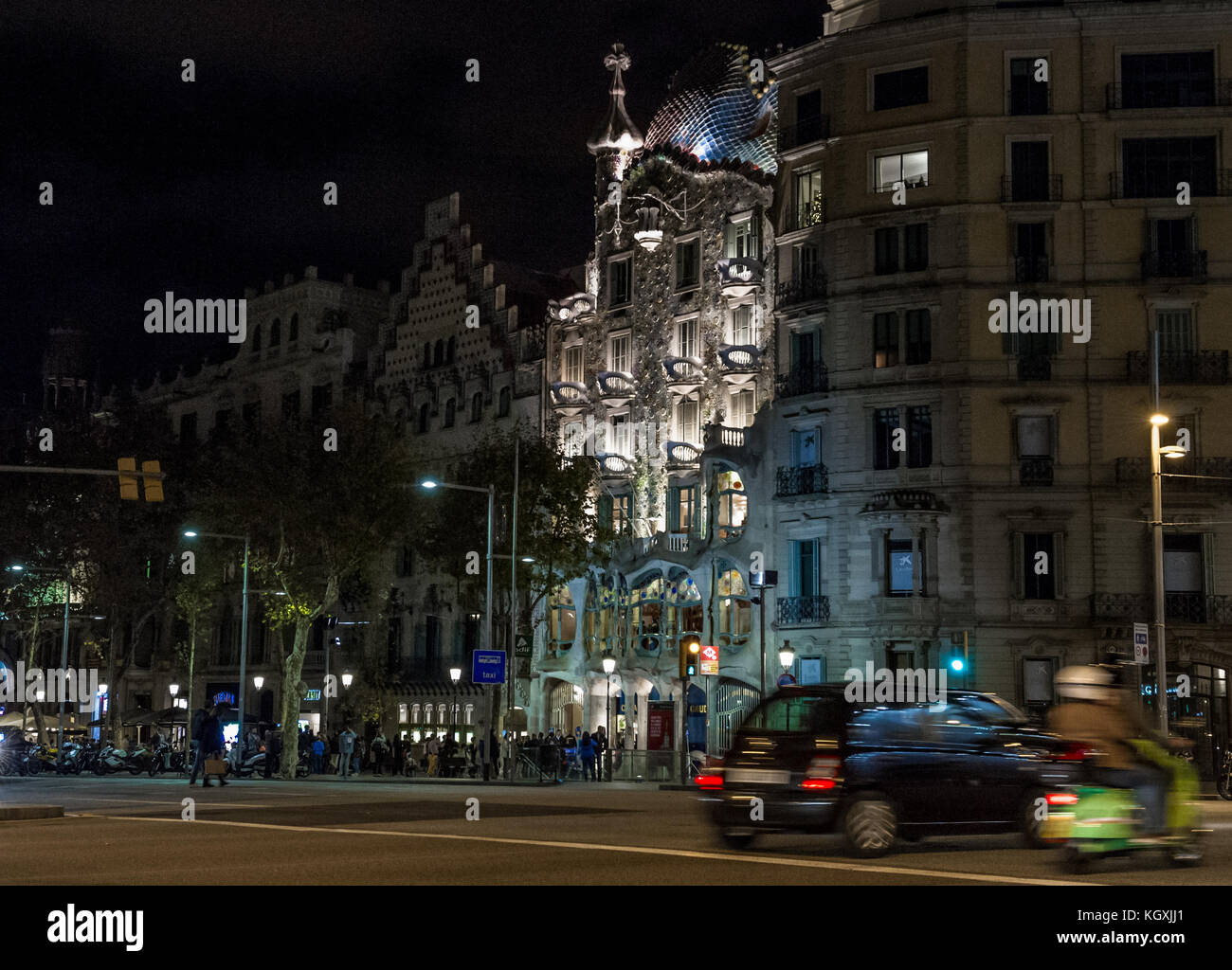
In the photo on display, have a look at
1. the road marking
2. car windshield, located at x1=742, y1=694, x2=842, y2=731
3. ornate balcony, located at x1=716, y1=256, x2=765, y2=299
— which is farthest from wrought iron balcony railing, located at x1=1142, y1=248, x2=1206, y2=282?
the road marking

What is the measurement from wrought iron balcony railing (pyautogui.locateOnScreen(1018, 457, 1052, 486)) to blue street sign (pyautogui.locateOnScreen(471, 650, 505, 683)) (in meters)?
16.5

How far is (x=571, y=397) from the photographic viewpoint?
61656 millimetres

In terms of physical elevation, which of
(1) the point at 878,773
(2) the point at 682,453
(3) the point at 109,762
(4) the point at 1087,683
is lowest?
(3) the point at 109,762

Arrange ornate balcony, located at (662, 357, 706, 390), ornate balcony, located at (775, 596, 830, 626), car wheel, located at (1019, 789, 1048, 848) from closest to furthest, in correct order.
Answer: car wheel, located at (1019, 789, 1048, 848) → ornate balcony, located at (775, 596, 830, 626) → ornate balcony, located at (662, 357, 706, 390)

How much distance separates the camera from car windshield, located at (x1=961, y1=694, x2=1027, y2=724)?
17469 millimetres

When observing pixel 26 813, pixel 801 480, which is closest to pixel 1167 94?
pixel 801 480

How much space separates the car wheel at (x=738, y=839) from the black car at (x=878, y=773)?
0.05ft

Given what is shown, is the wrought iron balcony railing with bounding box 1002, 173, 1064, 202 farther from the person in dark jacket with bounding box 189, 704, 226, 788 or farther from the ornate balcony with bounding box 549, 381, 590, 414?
the person in dark jacket with bounding box 189, 704, 226, 788

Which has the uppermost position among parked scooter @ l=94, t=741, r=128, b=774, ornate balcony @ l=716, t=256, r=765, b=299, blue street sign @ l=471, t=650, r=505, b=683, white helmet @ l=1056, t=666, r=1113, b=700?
ornate balcony @ l=716, t=256, r=765, b=299

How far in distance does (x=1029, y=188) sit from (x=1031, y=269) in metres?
2.62

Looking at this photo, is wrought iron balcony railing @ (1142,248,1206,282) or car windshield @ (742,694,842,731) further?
wrought iron balcony railing @ (1142,248,1206,282)

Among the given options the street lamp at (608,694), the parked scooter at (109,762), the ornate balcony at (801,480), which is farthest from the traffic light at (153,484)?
the parked scooter at (109,762)

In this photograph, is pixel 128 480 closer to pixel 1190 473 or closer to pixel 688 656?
pixel 688 656
